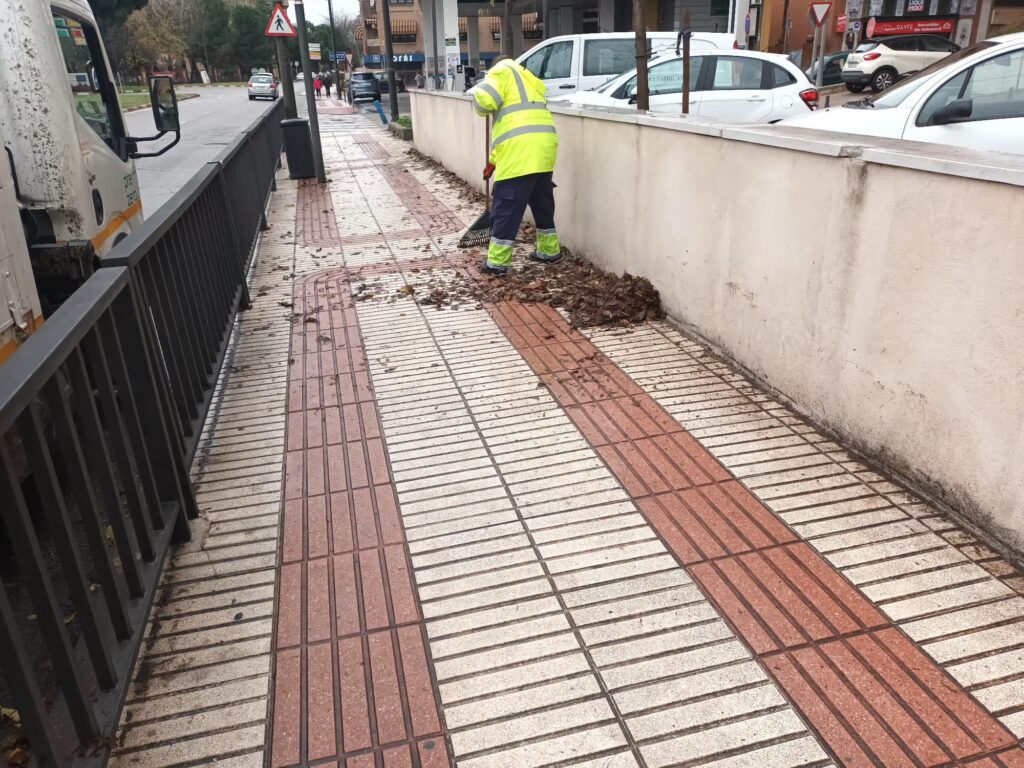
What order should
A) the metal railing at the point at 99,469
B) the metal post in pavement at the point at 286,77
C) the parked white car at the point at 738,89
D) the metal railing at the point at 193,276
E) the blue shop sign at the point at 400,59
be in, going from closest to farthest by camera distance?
1. the metal railing at the point at 99,469
2. the metal railing at the point at 193,276
3. the parked white car at the point at 738,89
4. the metal post in pavement at the point at 286,77
5. the blue shop sign at the point at 400,59

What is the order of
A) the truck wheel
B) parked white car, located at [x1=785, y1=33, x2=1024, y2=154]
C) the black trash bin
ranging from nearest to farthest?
parked white car, located at [x1=785, y1=33, x2=1024, y2=154]
the black trash bin
the truck wheel

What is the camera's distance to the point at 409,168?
14438mm

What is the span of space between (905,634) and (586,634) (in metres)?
1.01

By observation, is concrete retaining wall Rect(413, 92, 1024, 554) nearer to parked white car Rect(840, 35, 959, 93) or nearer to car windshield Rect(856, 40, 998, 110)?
car windshield Rect(856, 40, 998, 110)

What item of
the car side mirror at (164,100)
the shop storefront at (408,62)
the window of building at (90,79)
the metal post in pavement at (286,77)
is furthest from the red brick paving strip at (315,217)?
the shop storefront at (408,62)

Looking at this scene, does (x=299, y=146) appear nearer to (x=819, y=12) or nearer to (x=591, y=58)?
(x=591, y=58)

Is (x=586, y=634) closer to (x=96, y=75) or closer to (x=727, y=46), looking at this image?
(x=96, y=75)

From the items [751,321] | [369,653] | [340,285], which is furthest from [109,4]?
[369,653]

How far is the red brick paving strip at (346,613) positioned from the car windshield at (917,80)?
5.00m

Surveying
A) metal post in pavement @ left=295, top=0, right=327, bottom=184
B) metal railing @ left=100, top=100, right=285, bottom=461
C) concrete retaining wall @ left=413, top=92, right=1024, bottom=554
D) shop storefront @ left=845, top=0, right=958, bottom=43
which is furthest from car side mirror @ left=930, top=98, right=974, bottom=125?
shop storefront @ left=845, top=0, right=958, bottom=43

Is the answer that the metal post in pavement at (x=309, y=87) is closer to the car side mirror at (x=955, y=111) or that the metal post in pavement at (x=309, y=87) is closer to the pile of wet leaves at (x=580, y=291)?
the pile of wet leaves at (x=580, y=291)

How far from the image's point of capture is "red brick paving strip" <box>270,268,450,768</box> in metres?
2.23

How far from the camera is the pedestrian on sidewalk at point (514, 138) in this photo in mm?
6117

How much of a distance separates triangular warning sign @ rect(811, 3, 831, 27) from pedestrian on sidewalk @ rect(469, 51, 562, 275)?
41.7 ft
